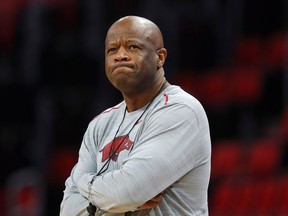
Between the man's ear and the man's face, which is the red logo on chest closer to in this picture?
the man's face

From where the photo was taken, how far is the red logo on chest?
159 inches

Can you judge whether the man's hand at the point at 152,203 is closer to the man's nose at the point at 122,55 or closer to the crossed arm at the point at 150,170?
the crossed arm at the point at 150,170

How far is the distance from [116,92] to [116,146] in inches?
309

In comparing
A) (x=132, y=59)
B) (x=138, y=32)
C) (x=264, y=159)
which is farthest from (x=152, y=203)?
(x=264, y=159)

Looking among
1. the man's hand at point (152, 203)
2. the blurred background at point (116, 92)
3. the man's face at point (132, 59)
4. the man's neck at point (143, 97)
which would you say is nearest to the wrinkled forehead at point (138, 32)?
the man's face at point (132, 59)

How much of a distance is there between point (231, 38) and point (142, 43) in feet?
35.5

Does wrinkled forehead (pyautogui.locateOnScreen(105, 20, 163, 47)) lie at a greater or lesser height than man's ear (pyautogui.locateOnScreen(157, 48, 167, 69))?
greater

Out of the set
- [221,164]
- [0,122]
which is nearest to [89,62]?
[0,122]

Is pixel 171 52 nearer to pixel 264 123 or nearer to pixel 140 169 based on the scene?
pixel 264 123

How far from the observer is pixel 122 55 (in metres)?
4.02

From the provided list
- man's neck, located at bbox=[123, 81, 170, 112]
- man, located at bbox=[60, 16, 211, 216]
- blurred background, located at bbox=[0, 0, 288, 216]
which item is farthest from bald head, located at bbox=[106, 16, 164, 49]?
blurred background, located at bbox=[0, 0, 288, 216]

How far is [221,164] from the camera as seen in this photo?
1184 centimetres

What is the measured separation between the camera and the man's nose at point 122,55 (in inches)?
158

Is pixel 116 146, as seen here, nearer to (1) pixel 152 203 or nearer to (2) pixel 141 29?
(1) pixel 152 203
